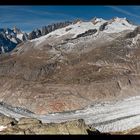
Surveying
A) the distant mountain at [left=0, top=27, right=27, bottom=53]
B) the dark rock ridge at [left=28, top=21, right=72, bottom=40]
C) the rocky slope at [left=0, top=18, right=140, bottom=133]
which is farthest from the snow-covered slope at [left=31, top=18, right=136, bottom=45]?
the distant mountain at [left=0, top=27, right=27, bottom=53]

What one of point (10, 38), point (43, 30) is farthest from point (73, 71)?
point (10, 38)

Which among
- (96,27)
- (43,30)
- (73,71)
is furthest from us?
(43,30)

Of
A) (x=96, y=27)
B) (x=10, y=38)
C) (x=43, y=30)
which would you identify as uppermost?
(x=96, y=27)

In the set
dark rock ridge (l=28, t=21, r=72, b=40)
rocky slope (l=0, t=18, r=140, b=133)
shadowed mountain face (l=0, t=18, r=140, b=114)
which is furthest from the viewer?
dark rock ridge (l=28, t=21, r=72, b=40)

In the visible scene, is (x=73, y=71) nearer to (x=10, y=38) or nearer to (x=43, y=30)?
(x=43, y=30)

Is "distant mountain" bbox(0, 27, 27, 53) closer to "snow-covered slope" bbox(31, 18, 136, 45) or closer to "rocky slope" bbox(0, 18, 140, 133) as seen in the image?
"snow-covered slope" bbox(31, 18, 136, 45)

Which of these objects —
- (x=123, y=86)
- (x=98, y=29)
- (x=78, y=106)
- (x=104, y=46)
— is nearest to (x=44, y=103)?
(x=78, y=106)

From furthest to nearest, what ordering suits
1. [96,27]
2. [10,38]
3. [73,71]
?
1. [10,38]
2. [96,27]
3. [73,71]

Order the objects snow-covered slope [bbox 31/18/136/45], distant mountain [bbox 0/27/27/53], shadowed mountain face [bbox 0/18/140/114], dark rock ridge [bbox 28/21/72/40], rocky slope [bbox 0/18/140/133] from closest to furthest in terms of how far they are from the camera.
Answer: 1. rocky slope [bbox 0/18/140/133]
2. shadowed mountain face [bbox 0/18/140/114]
3. snow-covered slope [bbox 31/18/136/45]
4. dark rock ridge [bbox 28/21/72/40]
5. distant mountain [bbox 0/27/27/53]
